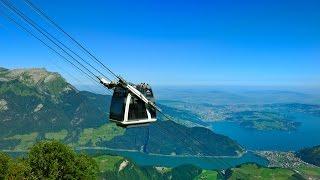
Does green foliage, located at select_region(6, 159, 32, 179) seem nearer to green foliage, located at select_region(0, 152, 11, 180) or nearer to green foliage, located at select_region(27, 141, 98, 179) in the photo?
green foliage, located at select_region(0, 152, 11, 180)

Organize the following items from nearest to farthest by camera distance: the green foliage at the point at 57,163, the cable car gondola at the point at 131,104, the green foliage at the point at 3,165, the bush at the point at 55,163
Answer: the cable car gondola at the point at 131,104
the green foliage at the point at 3,165
the bush at the point at 55,163
the green foliage at the point at 57,163

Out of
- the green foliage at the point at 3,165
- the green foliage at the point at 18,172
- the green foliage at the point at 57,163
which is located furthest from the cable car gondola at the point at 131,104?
the green foliage at the point at 57,163

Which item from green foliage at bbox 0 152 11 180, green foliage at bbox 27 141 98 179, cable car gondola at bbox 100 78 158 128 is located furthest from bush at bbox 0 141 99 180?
cable car gondola at bbox 100 78 158 128

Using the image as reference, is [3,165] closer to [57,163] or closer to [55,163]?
[55,163]

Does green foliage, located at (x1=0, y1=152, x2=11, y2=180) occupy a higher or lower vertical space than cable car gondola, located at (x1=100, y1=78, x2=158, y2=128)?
lower

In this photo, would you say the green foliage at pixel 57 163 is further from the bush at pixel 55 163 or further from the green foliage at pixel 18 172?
the green foliage at pixel 18 172
